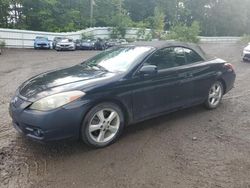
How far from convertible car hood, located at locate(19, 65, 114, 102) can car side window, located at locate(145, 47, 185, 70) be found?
2.86 feet

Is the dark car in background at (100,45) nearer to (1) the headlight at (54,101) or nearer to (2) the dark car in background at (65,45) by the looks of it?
(2) the dark car in background at (65,45)

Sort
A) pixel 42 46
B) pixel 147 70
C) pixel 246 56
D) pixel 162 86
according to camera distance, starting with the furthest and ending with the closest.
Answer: pixel 42 46
pixel 246 56
pixel 162 86
pixel 147 70

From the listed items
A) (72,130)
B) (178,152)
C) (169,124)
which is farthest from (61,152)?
(169,124)

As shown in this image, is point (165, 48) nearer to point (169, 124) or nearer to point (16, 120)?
point (169, 124)

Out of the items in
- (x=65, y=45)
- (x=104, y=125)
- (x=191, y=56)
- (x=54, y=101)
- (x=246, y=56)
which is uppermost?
(x=191, y=56)

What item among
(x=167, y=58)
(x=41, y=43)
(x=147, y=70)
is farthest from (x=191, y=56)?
(x=41, y=43)

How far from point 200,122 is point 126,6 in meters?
56.7

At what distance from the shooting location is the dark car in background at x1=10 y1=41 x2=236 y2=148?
4.05 metres

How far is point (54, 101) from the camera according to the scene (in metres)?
4.05

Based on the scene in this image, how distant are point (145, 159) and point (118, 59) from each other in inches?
75.6

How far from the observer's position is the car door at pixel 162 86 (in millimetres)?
4855

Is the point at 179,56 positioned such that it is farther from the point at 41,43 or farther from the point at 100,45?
the point at 100,45

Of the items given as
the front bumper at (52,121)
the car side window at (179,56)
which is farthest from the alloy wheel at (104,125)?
the car side window at (179,56)

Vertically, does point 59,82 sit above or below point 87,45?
above
